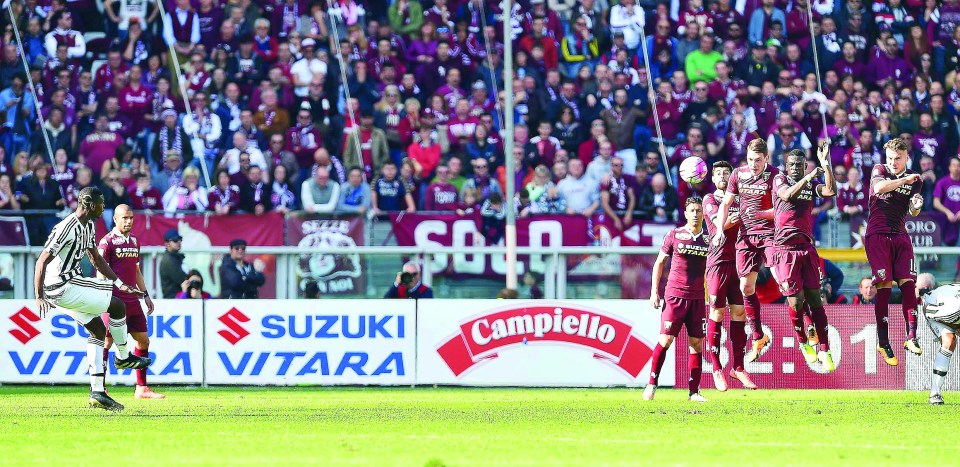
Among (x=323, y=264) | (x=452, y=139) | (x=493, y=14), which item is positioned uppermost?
(x=493, y=14)

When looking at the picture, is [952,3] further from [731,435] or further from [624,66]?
[731,435]

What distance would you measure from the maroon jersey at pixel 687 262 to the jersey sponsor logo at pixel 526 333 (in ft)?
10.5

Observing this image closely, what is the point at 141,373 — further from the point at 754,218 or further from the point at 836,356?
the point at 836,356

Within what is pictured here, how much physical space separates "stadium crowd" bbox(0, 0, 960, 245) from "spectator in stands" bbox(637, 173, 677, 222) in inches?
1.3

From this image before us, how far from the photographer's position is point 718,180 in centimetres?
1623

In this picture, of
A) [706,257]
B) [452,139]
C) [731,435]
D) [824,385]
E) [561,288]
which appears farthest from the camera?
[452,139]

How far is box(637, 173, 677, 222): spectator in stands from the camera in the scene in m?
22.5

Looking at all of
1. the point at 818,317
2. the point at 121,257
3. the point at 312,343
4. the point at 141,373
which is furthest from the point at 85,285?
the point at 818,317

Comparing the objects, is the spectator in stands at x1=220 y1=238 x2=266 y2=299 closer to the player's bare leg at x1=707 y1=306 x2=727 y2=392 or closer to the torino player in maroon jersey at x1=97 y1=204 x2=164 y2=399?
the torino player in maroon jersey at x1=97 y1=204 x2=164 y2=399

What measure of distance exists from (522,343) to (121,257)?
16.9 ft

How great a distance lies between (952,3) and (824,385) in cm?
1119

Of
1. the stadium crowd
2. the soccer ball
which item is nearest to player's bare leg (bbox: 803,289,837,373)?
the soccer ball

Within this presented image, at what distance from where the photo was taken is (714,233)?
16.3 meters

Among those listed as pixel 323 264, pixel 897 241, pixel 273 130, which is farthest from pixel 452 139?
pixel 897 241
